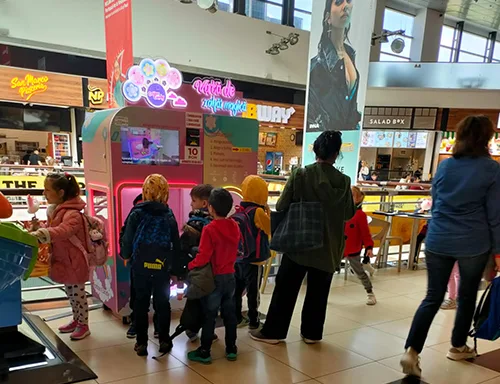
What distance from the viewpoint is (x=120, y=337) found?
3.02 m

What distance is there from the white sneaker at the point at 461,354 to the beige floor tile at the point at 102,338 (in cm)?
237

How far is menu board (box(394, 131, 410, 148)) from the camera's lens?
13.8 meters

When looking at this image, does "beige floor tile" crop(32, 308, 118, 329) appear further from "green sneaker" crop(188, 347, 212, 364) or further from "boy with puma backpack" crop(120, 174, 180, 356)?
"green sneaker" crop(188, 347, 212, 364)

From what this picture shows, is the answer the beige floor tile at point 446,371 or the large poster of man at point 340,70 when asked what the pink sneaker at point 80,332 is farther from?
the large poster of man at point 340,70

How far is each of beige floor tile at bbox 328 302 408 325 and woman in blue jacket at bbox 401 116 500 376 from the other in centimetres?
103

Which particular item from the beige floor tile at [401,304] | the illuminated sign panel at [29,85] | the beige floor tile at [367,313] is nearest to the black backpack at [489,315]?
the beige floor tile at [367,313]

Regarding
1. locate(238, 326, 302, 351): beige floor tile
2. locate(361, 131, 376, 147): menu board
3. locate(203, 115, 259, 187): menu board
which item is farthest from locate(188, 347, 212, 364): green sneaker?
locate(361, 131, 376, 147): menu board

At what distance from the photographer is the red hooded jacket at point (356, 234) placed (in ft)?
13.4

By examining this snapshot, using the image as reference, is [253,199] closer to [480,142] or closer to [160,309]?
[160,309]

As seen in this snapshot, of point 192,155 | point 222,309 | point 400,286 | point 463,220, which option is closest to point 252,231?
point 222,309

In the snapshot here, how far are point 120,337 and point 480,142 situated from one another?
2.87 m

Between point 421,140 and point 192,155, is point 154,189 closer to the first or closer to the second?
point 192,155

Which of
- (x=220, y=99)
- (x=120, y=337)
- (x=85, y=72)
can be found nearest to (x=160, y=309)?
(x=120, y=337)

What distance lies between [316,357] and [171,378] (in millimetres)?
1042
